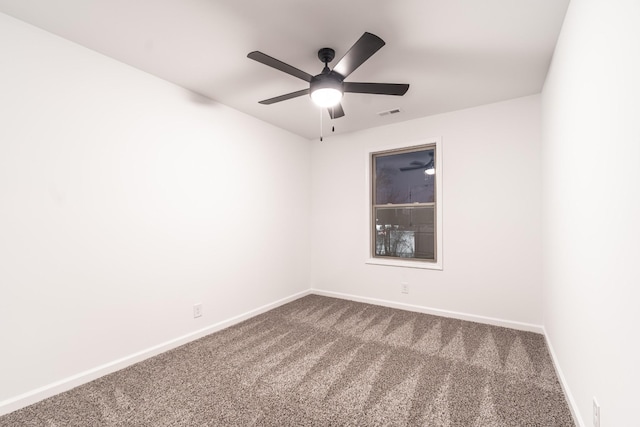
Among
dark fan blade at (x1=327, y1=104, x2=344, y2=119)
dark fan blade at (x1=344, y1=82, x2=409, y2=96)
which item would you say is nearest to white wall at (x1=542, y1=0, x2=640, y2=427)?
dark fan blade at (x1=344, y1=82, x2=409, y2=96)

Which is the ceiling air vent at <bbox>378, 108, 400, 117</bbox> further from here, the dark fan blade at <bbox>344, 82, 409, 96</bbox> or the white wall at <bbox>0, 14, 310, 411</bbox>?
the white wall at <bbox>0, 14, 310, 411</bbox>

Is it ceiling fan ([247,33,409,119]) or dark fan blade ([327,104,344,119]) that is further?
dark fan blade ([327,104,344,119])

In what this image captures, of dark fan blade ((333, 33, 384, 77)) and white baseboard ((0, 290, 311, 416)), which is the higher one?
dark fan blade ((333, 33, 384, 77))

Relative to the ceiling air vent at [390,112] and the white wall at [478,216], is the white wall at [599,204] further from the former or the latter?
the ceiling air vent at [390,112]

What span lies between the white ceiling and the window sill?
6.65 feet

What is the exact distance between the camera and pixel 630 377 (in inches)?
39.6

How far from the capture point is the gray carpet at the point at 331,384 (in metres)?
1.78

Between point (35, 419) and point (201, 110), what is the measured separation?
273cm

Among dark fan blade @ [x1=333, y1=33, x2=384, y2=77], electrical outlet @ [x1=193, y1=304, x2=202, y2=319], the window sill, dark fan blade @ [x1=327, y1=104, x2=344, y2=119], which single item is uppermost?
dark fan blade @ [x1=333, y1=33, x2=384, y2=77]

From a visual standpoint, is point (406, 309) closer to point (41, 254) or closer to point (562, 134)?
point (562, 134)

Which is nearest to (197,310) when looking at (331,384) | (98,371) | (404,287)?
(98,371)

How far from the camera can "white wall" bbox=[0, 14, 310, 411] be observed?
1.91 m

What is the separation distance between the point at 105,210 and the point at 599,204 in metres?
3.16

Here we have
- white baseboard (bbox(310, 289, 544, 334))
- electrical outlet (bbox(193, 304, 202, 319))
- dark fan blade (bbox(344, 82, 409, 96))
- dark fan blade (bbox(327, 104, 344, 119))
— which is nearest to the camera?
dark fan blade (bbox(344, 82, 409, 96))
